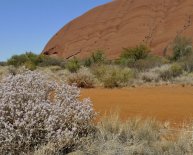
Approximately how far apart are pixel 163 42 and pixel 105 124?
51.3m

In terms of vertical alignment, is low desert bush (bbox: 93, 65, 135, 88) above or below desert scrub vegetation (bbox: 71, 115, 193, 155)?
above

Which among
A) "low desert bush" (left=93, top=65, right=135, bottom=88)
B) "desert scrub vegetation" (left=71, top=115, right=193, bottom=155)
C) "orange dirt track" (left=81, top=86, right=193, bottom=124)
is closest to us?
"desert scrub vegetation" (left=71, top=115, right=193, bottom=155)

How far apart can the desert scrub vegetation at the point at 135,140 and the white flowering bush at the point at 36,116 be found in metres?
0.29

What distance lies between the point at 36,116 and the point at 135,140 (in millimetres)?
1602

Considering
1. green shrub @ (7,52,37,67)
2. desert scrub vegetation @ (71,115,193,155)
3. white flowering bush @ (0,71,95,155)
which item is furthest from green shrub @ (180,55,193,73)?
white flowering bush @ (0,71,95,155)

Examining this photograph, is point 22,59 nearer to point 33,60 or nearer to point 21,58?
point 21,58

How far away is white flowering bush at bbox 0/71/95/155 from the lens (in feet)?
18.0

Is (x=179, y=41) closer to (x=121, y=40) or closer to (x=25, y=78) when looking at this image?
(x=121, y=40)

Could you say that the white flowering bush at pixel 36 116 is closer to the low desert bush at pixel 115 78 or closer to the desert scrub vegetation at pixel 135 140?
the desert scrub vegetation at pixel 135 140

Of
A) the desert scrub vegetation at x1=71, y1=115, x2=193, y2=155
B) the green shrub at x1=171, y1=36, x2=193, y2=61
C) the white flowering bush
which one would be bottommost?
the desert scrub vegetation at x1=71, y1=115, x2=193, y2=155

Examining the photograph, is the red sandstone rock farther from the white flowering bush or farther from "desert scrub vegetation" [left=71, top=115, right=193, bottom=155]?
the white flowering bush

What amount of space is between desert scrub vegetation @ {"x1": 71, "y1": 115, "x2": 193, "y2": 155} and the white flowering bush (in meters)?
0.29

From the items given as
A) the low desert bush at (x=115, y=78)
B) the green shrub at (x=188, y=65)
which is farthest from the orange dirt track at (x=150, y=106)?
the green shrub at (x=188, y=65)

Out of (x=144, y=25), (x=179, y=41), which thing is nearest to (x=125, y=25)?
(x=144, y=25)
